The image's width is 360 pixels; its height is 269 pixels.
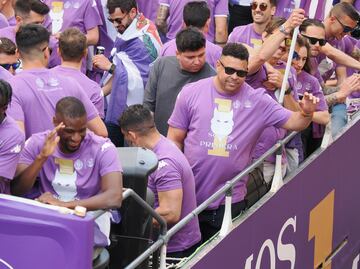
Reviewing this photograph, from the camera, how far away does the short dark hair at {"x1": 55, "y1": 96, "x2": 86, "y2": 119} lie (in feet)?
19.8

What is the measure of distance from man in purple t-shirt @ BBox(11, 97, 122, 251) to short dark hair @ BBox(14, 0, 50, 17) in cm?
310

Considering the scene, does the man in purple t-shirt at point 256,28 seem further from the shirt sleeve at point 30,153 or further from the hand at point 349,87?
the shirt sleeve at point 30,153

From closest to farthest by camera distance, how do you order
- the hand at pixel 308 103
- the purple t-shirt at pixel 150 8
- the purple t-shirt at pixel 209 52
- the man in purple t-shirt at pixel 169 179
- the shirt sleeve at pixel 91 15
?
the man in purple t-shirt at pixel 169 179 < the hand at pixel 308 103 < the purple t-shirt at pixel 209 52 < the shirt sleeve at pixel 91 15 < the purple t-shirt at pixel 150 8

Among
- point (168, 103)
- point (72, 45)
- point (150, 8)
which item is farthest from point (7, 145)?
point (150, 8)

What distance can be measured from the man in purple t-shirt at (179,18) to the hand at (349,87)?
2135 millimetres

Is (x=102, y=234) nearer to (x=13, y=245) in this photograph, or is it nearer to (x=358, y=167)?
(x=13, y=245)

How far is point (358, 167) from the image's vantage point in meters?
9.49

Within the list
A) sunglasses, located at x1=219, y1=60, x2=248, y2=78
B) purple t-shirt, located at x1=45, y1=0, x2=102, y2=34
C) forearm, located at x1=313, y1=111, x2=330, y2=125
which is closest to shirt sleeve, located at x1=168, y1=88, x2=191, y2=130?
sunglasses, located at x1=219, y1=60, x2=248, y2=78

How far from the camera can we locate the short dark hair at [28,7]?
905cm

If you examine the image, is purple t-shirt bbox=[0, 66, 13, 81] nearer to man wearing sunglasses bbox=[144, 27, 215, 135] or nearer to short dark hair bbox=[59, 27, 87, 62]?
short dark hair bbox=[59, 27, 87, 62]

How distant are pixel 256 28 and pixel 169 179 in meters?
2.88

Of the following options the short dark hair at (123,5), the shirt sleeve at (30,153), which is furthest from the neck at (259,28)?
the shirt sleeve at (30,153)

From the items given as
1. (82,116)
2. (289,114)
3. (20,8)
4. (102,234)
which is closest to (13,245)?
(102,234)

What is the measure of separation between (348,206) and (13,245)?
4767 mm
